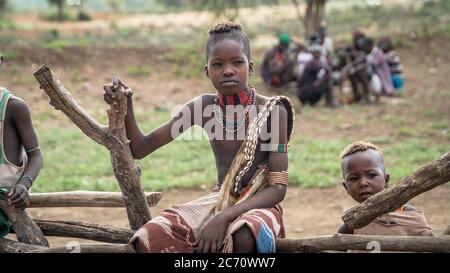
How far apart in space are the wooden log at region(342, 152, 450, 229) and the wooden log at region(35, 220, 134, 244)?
4.20 feet

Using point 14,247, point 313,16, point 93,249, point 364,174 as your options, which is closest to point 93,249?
point 93,249

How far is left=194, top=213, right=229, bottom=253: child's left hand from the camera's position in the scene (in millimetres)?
3012

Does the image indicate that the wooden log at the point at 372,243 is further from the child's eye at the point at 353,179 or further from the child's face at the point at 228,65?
the child's face at the point at 228,65

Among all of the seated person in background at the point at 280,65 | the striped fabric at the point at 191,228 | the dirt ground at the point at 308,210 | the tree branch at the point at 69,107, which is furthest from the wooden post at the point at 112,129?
the seated person in background at the point at 280,65

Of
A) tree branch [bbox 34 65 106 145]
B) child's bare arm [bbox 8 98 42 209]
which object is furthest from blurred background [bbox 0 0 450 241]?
tree branch [bbox 34 65 106 145]

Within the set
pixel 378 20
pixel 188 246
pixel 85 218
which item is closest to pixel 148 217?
pixel 188 246

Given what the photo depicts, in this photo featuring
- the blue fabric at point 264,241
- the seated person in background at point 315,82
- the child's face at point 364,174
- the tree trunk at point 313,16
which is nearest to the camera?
the blue fabric at point 264,241

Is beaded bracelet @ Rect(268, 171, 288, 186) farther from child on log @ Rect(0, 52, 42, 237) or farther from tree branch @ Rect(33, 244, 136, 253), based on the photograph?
child on log @ Rect(0, 52, 42, 237)

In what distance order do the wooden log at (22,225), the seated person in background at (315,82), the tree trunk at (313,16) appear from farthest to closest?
the tree trunk at (313,16), the seated person in background at (315,82), the wooden log at (22,225)

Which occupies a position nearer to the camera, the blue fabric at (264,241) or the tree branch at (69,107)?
the blue fabric at (264,241)

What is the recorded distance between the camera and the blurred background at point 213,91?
696 cm

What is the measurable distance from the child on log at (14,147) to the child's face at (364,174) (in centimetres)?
169

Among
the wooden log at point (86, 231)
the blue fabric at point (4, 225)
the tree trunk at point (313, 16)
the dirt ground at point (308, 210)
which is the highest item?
the tree trunk at point (313, 16)

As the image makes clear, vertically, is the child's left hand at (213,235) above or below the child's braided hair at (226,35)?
below
